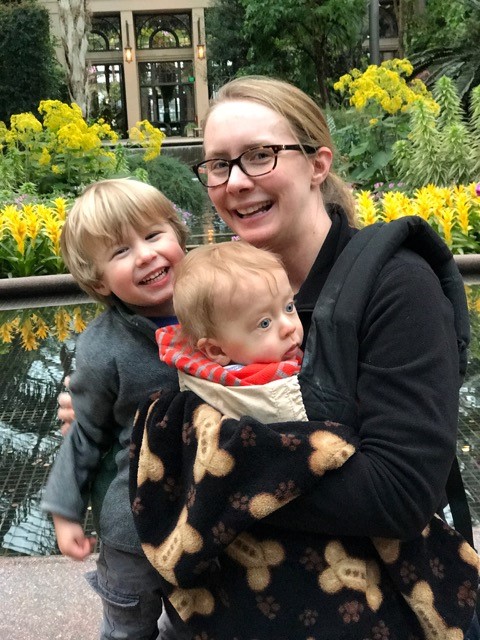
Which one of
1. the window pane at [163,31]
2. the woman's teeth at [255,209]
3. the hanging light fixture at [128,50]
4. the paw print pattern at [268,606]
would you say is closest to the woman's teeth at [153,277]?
the woman's teeth at [255,209]

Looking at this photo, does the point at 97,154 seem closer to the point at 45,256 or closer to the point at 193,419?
the point at 45,256

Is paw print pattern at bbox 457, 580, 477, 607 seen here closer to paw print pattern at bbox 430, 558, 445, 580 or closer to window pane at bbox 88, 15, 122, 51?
paw print pattern at bbox 430, 558, 445, 580

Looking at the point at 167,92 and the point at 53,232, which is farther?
the point at 167,92

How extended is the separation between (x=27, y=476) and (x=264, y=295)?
280cm

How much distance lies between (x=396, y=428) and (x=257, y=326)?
0.30 m

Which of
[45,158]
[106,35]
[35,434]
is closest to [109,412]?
[35,434]

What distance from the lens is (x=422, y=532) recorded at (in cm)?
129

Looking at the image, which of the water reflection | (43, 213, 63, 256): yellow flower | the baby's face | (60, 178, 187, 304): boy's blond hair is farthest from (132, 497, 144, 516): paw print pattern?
(43, 213, 63, 256): yellow flower

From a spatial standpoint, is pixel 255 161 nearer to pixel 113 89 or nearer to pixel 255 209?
pixel 255 209

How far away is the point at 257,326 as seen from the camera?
1.34 metres

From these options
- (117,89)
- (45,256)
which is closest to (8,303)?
(45,256)

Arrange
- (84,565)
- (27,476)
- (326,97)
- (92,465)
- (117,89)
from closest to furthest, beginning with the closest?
1. (92,465)
2. (84,565)
3. (27,476)
4. (326,97)
5. (117,89)

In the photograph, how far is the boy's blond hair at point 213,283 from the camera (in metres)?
1.32

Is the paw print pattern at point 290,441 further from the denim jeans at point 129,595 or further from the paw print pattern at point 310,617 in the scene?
the denim jeans at point 129,595
